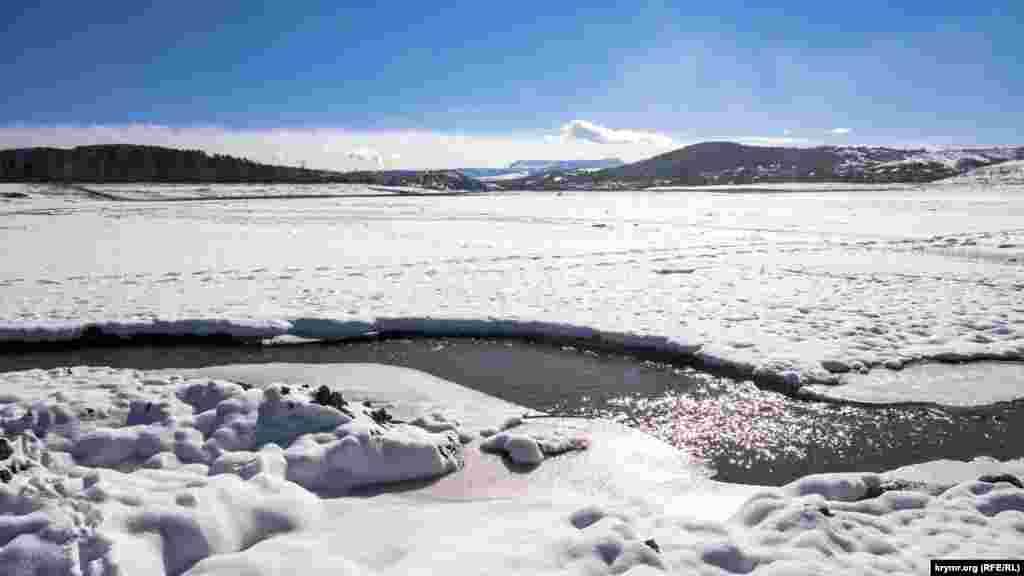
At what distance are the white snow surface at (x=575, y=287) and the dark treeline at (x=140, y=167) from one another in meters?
91.3

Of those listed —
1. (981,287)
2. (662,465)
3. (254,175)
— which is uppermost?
(254,175)

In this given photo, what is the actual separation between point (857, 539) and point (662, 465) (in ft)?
6.02

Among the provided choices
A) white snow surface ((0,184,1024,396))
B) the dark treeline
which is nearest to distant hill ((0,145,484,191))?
the dark treeline

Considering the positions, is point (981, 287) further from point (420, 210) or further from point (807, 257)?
point (420, 210)

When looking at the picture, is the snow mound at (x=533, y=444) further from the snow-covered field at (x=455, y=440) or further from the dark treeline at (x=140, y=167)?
the dark treeline at (x=140, y=167)

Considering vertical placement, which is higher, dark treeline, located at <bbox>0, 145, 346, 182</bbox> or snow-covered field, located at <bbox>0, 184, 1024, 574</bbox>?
dark treeline, located at <bbox>0, 145, 346, 182</bbox>

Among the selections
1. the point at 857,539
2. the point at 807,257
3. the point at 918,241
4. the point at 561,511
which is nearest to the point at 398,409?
the point at 561,511

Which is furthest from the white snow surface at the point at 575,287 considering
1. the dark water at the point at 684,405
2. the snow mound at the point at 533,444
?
the snow mound at the point at 533,444

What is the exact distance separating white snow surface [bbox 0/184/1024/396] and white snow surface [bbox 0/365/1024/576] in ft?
10.9

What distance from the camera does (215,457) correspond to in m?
5.45

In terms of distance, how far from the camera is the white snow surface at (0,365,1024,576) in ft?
12.7

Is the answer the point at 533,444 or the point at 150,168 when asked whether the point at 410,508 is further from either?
the point at 150,168

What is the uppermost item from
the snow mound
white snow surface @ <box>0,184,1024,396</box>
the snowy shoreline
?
white snow surface @ <box>0,184,1024,396</box>

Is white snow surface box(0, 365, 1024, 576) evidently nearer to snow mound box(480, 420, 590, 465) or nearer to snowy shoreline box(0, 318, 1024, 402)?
snow mound box(480, 420, 590, 465)
